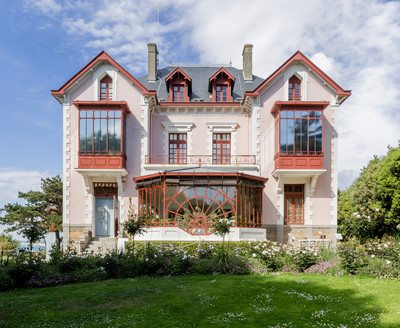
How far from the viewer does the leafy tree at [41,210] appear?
25.2 meters

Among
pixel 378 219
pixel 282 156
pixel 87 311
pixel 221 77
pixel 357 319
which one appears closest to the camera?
pixel 357 319

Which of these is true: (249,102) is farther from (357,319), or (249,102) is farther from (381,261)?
(357,319)

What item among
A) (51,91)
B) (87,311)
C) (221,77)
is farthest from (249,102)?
(87,311)

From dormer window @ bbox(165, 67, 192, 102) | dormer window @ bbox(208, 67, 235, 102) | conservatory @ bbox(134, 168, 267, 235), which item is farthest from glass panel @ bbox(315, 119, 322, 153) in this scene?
dormer window @ bbox(165, 67, 192, 102)

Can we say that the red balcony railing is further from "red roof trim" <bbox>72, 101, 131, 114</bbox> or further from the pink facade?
"red roof trim" <bbox>72, 101, 131, 114</bbox>

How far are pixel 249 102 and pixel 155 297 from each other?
14076 millimetres

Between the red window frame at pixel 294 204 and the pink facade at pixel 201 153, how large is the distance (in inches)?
2.3

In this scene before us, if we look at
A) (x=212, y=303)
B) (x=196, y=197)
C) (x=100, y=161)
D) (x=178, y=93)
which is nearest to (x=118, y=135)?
(x=100, y=161)

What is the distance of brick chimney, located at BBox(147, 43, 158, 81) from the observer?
2328 cm

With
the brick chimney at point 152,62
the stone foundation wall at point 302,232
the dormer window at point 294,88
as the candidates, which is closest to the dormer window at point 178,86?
the brick chimney at point 152,62

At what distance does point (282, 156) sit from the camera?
61.0 ft

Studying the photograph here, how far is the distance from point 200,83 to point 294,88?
6.43 metres

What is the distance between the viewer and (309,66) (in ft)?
65.0

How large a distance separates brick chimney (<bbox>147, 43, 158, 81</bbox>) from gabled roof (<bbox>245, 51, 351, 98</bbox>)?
7.28 metres
